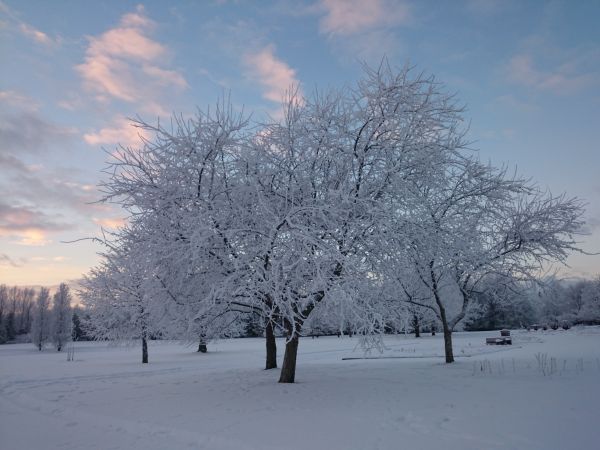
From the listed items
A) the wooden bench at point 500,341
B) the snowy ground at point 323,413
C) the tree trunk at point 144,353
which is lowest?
the wooden bench at point 500,341

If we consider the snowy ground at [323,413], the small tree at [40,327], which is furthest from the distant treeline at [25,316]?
the snowy ground at [323,413]

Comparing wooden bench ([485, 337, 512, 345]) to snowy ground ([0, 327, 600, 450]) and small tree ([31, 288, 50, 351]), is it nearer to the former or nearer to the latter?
snowy ground ([0, 327, 600, 450])

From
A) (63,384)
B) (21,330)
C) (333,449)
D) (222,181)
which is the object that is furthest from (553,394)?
(21,330)

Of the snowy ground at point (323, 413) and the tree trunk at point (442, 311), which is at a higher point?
the tree trunk at point (442, 311)

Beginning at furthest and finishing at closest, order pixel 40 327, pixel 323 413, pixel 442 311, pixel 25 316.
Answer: pixel 25 316 < pixel 40 327 < pixel 442 311 < pixel 323 413

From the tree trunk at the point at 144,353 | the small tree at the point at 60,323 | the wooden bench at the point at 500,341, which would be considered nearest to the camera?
the tree trunk at the point at 144,353

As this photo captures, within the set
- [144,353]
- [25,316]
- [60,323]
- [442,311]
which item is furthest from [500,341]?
[25,316]

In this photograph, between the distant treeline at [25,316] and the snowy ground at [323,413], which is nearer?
the snowy ground at [323,413]

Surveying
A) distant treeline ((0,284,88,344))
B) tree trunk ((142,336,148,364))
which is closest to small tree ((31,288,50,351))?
distant treeline ((0,284,88,344))

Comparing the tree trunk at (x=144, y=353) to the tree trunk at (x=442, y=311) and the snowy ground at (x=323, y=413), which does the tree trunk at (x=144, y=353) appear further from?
the tree trunk at (x=442, y=311)

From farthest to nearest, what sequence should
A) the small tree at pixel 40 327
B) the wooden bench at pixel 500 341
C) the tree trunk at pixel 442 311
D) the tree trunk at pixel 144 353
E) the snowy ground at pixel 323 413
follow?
the small tree at pixel 40 327 → the wooden bench at pixel 500 341 → the tree trunk at pixel 144 353 → the tree trunk at pixel 442 311 → the snowy ground at pixel 323 413

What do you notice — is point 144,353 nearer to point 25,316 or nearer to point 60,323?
point 60,323

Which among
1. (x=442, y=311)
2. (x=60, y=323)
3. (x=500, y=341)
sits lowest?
(x=500, y=341)

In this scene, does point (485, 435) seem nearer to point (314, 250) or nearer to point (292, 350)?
point (314, 250)
